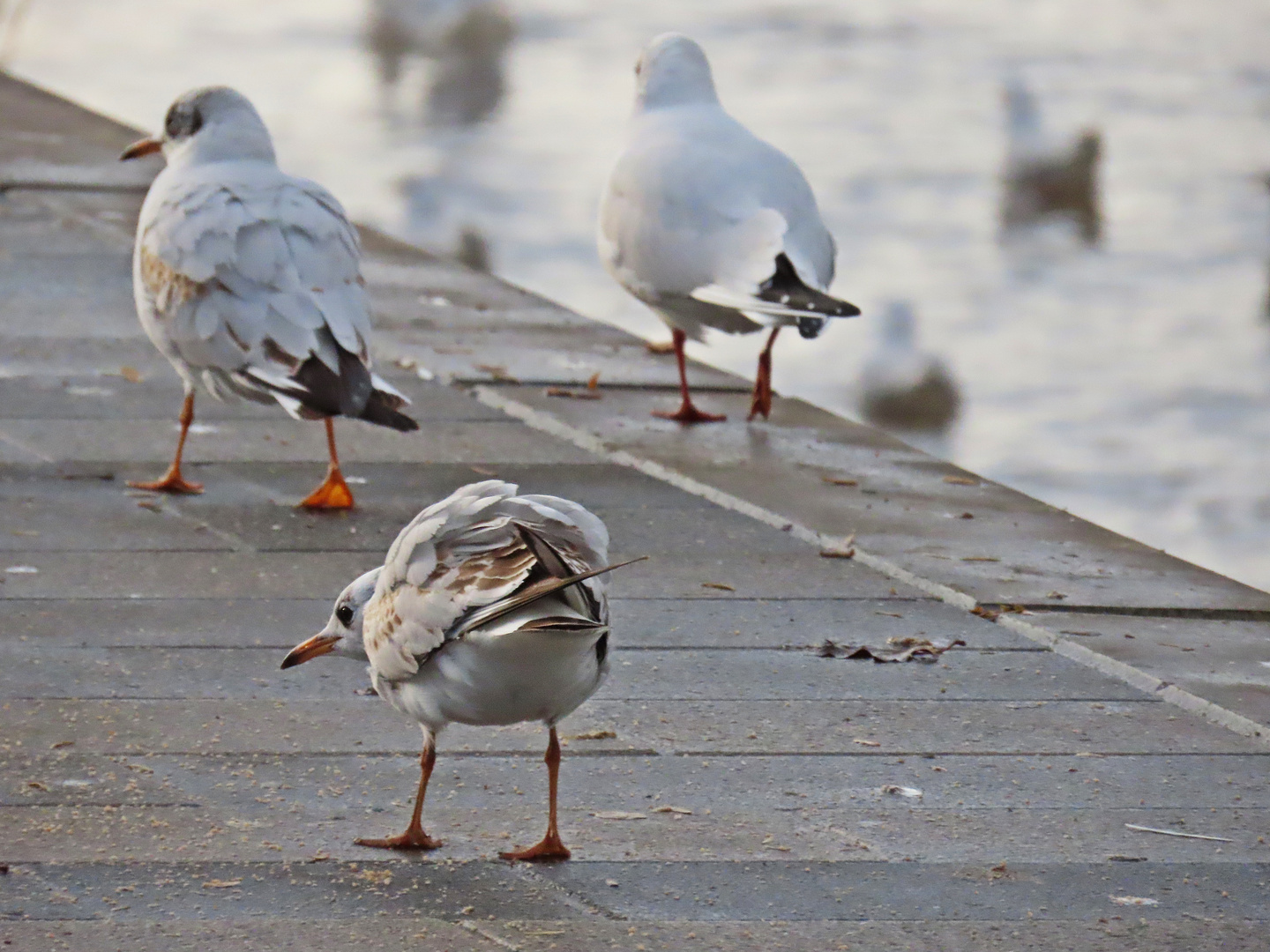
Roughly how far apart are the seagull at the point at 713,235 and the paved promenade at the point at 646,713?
0.44 meters

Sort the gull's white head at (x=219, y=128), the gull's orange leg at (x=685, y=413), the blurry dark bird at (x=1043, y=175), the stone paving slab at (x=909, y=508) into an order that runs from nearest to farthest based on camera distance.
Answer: the stone paving slab at (x=909, y=508)
the gull's white head at (x=219, y=128)
the gull's orange leg at (x=685, y=413)
the blurry dark bird at (x=1043, y=175)

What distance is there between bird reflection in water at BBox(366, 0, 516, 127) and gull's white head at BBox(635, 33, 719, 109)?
11709mm

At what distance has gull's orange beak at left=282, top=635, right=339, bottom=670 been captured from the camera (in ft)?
15.0

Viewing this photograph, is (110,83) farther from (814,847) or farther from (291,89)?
(814,847)

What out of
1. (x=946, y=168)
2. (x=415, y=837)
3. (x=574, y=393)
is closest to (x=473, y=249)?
(x=946, y=168)

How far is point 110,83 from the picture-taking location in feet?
68.8

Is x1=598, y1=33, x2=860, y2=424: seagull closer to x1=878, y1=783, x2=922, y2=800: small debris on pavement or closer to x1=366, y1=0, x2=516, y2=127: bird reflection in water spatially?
x1=878, y1=783, x2=922, y2=800: small debris on pavement

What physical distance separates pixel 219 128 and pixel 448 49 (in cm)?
1761

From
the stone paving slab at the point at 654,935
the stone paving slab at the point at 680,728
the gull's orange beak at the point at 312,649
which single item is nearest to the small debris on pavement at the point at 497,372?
the stone paving slab at the point at 680,728

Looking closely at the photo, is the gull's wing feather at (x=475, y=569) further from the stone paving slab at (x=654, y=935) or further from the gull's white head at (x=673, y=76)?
the gull's white head at (x=673, y=76)

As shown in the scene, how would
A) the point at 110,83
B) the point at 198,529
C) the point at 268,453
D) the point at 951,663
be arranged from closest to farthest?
the point at 951,663 → the point at 198,529 → the point at 268,453 → the point at 110,83

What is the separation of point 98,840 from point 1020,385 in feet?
32.9

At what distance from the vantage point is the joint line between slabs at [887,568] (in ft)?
17.2

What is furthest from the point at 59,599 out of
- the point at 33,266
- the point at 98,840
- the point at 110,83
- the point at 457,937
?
the point at 110,83
